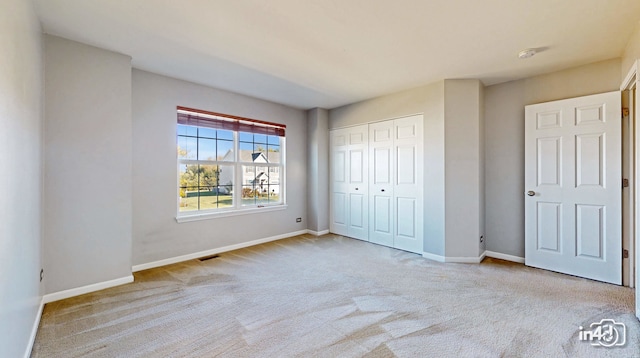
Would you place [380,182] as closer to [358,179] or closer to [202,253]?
[358,179]

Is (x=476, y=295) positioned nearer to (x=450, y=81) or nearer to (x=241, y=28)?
(x=450, y=81)

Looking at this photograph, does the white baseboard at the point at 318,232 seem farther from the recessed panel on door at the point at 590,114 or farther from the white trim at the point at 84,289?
the recessed panel on door at the point at 590,114

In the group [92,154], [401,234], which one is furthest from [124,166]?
[401,234]

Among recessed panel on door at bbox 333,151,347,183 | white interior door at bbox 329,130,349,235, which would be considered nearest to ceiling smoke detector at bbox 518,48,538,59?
white interior door at bbox 329,130,349,235

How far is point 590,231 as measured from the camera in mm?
2982

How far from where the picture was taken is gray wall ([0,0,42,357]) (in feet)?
4.52

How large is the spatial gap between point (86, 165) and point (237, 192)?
1978mm

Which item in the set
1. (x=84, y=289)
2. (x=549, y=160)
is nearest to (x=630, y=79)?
(x=549, y=160)

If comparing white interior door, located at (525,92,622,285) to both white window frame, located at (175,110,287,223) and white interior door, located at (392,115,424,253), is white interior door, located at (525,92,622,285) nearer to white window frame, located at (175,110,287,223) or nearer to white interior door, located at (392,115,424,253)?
white interior door, located at (392,115,424,253)

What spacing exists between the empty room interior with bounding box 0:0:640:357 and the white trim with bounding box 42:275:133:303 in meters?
0.01

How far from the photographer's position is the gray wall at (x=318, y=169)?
509 centimetres

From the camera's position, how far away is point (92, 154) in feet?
8.80

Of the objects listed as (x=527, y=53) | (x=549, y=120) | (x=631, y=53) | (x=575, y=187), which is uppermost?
(x=527, y=53)

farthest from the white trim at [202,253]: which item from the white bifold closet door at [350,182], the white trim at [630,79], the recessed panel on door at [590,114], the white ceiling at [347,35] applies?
the white trim at [630,79]
